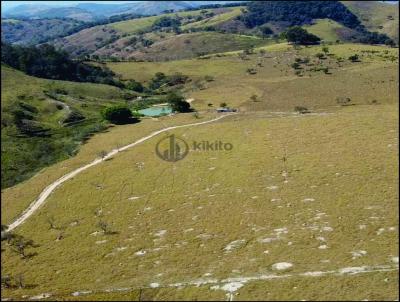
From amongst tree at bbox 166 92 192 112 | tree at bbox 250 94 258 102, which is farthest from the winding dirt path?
tree at bbox 250 94 258 102

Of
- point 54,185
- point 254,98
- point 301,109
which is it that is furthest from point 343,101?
point 54,185

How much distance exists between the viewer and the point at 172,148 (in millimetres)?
95562

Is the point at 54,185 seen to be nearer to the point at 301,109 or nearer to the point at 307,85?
the point at 301,109

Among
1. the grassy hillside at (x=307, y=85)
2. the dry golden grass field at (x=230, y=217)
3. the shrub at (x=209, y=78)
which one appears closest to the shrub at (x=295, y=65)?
the grassy hillside at (x=307, y=85)

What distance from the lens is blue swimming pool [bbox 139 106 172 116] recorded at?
474 feet

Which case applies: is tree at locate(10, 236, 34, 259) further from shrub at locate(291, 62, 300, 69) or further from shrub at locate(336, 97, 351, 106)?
shrub at locate(291, 62, 300, 69)

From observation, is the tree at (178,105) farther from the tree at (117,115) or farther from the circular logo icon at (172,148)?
the circular logo icon at (172,148)

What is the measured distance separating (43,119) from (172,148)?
5446 cm

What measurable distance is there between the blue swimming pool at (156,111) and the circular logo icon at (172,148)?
4000cm

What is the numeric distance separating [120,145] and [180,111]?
3840cm

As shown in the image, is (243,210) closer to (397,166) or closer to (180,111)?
(397,166)

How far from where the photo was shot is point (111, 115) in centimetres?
13125

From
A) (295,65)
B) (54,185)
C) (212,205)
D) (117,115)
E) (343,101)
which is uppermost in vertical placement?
(295,65)

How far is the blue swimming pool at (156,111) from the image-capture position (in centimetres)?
14432
